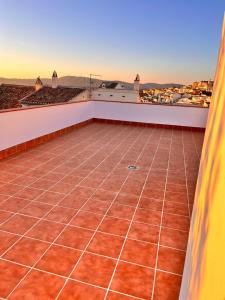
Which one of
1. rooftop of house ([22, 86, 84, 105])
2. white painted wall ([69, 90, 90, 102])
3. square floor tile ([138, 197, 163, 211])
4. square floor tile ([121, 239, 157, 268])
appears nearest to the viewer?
square floor tile ([121, 239, 157, 268])

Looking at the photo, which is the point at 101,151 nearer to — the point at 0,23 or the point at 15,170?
the point at 15,170

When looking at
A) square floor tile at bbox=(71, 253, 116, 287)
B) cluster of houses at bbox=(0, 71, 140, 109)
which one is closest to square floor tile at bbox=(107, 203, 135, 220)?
square floor tile at bbox=(71, 253, 116, 287)

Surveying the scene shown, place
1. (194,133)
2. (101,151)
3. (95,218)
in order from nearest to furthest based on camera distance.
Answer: (95,218) < (101,151) < (194,133)

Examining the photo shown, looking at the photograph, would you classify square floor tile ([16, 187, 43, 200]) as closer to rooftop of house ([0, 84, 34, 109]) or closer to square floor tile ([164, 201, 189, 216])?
square floor tile ([164, 201, 189, 216])

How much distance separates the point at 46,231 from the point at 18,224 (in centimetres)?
35

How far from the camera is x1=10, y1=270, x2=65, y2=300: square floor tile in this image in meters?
1.77

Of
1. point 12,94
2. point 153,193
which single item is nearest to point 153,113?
point 153,193

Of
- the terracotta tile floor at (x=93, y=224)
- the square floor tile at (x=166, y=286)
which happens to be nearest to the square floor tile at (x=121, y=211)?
the terracotta tile floor at (x=93, y=224)

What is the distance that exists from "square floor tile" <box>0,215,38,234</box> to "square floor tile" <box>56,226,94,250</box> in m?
0.41

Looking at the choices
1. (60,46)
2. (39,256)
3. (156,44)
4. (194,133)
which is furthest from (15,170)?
(60,46)

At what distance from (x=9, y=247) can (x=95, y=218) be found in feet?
3.16

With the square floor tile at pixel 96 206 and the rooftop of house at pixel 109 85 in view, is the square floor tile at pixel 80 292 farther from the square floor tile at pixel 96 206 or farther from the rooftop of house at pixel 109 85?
the rooftop of house at pixel 109 85

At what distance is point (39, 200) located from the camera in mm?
3139

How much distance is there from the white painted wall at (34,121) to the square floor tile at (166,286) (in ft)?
12.4
